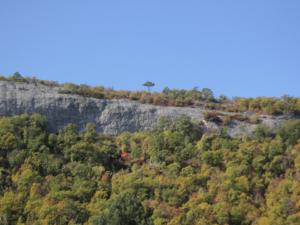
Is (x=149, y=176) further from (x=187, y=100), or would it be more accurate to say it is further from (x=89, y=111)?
(x=187, y=100)

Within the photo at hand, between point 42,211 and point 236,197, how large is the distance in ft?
43.7

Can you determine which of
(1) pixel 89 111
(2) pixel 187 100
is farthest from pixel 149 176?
(2) pixel 187 100

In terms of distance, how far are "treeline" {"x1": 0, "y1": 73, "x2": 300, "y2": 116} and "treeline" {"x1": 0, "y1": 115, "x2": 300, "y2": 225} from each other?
549 cm

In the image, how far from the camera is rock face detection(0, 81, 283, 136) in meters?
72.4

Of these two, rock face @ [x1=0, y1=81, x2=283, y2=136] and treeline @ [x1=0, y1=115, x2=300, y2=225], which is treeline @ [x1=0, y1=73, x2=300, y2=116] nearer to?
rock face @ [x1=0, y1=81, x2=283, y2=136]

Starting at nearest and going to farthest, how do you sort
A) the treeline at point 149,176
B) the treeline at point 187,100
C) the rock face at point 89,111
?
the treeline at point 149,176, the rock face at point 89,111, the treeline at point 187,100

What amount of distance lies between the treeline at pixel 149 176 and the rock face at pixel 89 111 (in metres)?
1.80

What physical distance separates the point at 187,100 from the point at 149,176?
1631 centimetres

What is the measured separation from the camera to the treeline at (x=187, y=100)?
76875 mm

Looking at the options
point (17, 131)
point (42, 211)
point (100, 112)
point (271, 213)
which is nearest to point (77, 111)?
point (100, 112)

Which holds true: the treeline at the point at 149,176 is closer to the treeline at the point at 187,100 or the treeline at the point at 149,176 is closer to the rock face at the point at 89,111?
the rock face at the point at 89,111

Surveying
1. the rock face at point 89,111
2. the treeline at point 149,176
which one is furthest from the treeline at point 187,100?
the treeline at point 149,176

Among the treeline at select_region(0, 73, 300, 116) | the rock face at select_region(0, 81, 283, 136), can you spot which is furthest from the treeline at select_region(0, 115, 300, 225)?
the treeline at select_region(0, 73, 300, 116)

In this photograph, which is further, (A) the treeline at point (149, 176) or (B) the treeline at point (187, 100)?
(B) the treeline at point (187, 100)
